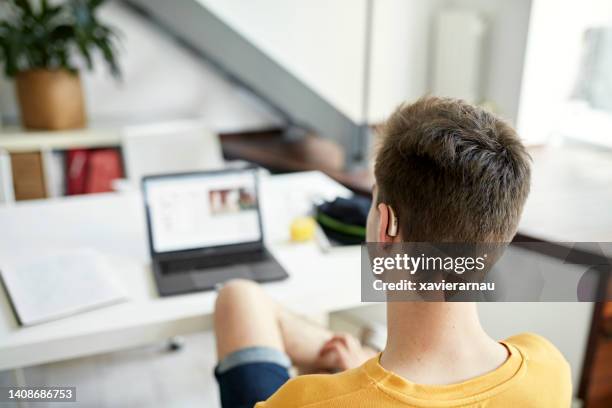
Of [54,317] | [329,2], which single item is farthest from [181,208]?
[329,2]

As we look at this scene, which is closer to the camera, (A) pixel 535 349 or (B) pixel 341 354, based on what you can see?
(A) pixel 535 349

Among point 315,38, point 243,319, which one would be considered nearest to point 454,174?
point 243,319

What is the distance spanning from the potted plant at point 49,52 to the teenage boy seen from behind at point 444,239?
2.70 metres

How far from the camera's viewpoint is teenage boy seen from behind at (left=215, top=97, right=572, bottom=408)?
723mm

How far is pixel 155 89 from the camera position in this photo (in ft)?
12.5

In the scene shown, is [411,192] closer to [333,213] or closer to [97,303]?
[97,303]

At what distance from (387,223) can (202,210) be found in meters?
0.87

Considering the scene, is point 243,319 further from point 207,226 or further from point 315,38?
point 315,38

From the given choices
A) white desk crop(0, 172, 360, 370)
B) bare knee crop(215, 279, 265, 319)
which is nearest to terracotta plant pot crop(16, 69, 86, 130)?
white desk crop(0, 172, 360, 370)

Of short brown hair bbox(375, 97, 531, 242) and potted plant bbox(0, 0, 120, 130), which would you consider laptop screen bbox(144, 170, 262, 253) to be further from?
potted plant bbox(0, 0, 120, 130)

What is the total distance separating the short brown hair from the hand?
0.58 meters

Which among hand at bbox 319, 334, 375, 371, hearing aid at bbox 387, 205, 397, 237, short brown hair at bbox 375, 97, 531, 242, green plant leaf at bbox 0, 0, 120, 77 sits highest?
green plant leaf at bbox 0, 0, 120, 77

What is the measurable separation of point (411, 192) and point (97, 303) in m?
Result: 0.85

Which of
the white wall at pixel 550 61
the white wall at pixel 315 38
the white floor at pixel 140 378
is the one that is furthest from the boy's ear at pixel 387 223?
the white wall at pixel 315 38
